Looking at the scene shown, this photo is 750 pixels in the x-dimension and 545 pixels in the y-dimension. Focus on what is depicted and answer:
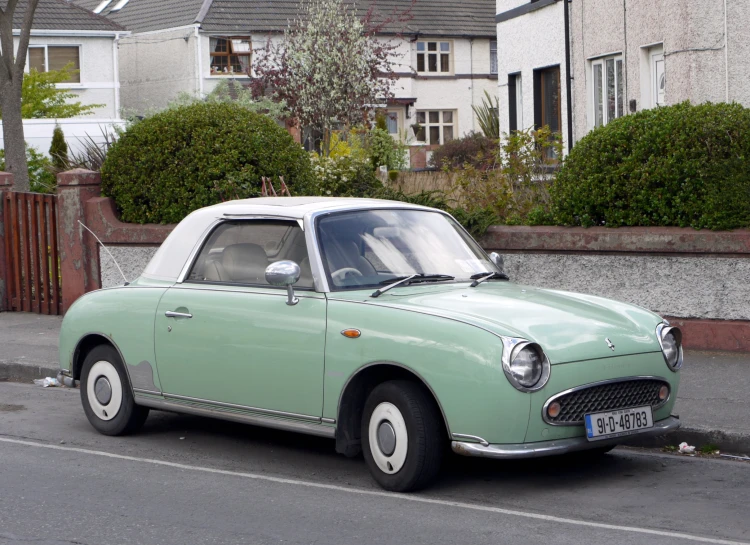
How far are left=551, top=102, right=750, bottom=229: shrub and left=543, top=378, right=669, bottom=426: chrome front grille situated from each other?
168 inches

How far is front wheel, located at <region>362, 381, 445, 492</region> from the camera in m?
6.27

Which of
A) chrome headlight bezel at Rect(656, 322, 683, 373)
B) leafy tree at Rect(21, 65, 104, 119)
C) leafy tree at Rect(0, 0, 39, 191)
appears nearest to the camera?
chrome headlight bezel at Rect(656, 322, 683, 373)

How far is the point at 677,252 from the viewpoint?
35.2ft

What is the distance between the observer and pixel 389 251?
23.9 ft

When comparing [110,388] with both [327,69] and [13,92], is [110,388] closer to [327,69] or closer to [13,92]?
[13,92]

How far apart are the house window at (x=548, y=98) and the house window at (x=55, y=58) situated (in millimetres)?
26101

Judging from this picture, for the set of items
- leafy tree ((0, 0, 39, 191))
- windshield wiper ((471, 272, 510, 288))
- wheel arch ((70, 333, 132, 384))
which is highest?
leafy tree ((0, 0, 39, 191))

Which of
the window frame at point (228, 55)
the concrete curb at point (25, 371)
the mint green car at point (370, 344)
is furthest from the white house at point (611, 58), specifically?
the window frame at point (228, 55)

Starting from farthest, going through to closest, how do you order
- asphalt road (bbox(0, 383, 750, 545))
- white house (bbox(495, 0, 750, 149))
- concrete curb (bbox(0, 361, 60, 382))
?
white house (bbox(495, 0, 750, 149))
concrete curb (bbox(0, 361, 60, 382))
asphalt road (bbox(0, 383, 750, 545))

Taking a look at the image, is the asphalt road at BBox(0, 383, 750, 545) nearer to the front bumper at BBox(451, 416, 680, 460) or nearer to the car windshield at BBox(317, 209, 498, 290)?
the front bumper at BBox(451, 416, 680, 460)

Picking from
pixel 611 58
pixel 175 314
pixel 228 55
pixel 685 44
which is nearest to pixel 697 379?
pixel 175 314

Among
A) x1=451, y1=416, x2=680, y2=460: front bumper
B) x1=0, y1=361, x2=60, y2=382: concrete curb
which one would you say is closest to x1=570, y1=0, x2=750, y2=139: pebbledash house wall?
x1=0, y1=361, x2=60, y2=382: concrete curb

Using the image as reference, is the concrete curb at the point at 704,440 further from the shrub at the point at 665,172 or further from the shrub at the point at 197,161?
the shrub at the point at 197,161

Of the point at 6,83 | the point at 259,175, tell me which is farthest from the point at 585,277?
the point at 6,83
